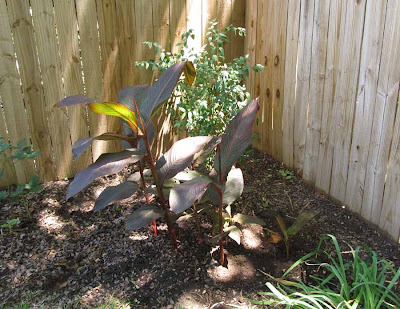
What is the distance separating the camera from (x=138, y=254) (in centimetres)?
220

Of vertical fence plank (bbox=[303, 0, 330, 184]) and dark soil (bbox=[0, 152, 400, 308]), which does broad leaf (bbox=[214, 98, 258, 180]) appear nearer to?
dark soil (bbox=[0, 152, 400, 308])

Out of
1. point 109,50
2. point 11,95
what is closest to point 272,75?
point 109,50

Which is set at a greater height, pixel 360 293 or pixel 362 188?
pixel 362 188

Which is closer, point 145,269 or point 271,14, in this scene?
point 145,269

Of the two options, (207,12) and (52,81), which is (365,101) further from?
(52,81)

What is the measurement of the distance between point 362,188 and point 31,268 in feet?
6.87

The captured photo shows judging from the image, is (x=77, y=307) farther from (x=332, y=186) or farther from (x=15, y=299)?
(x=332, y=186)

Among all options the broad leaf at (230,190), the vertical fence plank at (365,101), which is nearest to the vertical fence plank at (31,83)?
the broad leaf at (230,190)

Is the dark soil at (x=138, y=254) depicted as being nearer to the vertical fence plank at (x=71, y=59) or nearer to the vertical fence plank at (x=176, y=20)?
the vertical fence plank at (x=71, y=59)

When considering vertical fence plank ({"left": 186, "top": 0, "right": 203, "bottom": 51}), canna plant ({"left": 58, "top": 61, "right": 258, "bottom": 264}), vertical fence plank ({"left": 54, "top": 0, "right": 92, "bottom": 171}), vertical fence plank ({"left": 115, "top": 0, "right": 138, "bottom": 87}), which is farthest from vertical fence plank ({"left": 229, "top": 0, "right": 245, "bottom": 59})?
canna plant ({"left": 58, "top": 61, "right": 258, "bottom": 264})

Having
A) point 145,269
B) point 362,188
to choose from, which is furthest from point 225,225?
point 362,188

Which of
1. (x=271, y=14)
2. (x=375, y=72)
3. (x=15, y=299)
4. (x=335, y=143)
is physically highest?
(x=271, y=14)

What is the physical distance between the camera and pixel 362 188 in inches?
94.5

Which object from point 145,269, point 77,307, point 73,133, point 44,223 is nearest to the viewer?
point 77,307
